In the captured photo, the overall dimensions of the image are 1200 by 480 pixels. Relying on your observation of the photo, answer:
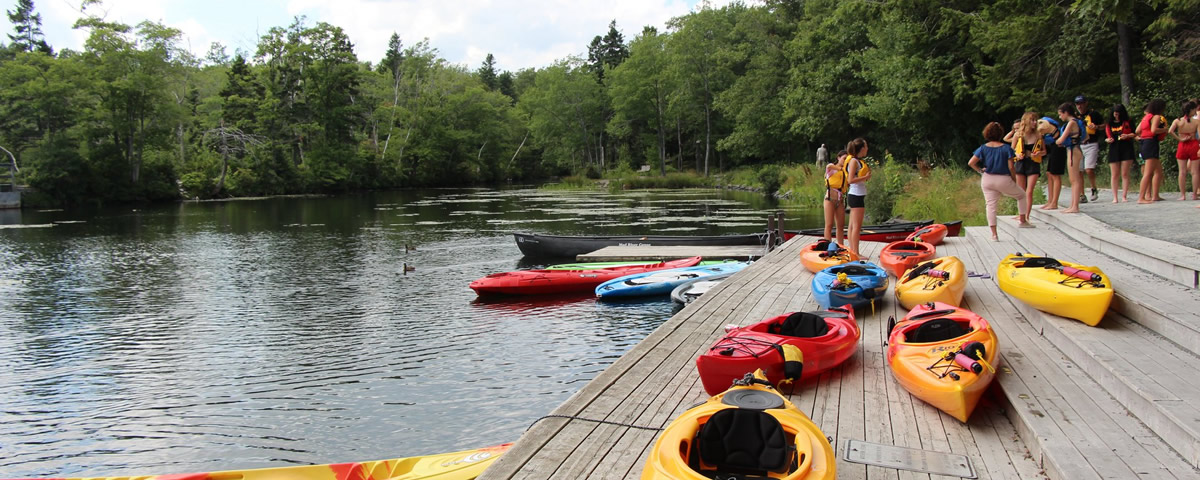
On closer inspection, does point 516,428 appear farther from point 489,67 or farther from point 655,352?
point 489,67

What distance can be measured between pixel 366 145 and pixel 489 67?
143 feet

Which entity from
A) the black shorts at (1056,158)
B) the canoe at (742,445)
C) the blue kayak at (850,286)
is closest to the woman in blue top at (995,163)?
the black shorts at (1056,158)

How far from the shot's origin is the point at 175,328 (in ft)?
41.5

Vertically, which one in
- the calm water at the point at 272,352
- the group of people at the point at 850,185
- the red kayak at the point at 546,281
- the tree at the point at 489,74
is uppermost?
the tree at the point at 489,74

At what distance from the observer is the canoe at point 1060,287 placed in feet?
17.0

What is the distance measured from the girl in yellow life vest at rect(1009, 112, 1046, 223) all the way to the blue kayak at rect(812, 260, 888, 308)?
3.71m

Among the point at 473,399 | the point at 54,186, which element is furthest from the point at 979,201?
the point at 54,186

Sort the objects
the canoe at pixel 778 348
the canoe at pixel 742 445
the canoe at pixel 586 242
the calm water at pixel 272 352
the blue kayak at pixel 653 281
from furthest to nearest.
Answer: the canoe at pixel 586 242 → the blue kayak at pixel 653 281 → the calm water at pixel 272 352 → the canoe at pixel 778 348 → the canoe at pixel 742 445

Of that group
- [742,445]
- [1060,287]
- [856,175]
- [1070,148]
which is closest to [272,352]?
[856,175]

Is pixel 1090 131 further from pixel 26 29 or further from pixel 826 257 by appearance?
pixel 26 29

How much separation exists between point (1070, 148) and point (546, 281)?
9.08m

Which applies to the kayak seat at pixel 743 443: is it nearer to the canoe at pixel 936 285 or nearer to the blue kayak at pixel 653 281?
the canoe at pixel 936 285

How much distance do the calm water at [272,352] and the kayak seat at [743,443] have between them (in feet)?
13.5

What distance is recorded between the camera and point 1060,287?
18.2 feet
